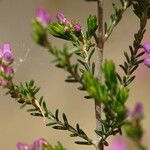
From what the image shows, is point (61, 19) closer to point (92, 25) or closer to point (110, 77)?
point (92, 25)

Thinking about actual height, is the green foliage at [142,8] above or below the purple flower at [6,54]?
above

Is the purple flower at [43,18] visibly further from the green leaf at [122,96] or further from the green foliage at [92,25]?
the green foliage at [92,25]

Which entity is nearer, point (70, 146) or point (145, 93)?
point (70, 146)

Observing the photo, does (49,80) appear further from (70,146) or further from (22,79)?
(70,146)

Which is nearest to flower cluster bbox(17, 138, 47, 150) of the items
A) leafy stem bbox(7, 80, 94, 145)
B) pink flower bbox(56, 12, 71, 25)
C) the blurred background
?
leafy stem bbox(7, 80, 94, 145)

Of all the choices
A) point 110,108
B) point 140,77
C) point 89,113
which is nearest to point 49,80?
point 89,113

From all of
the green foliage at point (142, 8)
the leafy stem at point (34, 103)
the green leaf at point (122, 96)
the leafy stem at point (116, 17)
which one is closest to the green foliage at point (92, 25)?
the leafy stem at point (116, 17)

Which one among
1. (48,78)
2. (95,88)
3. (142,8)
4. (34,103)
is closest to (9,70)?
(34,103)
